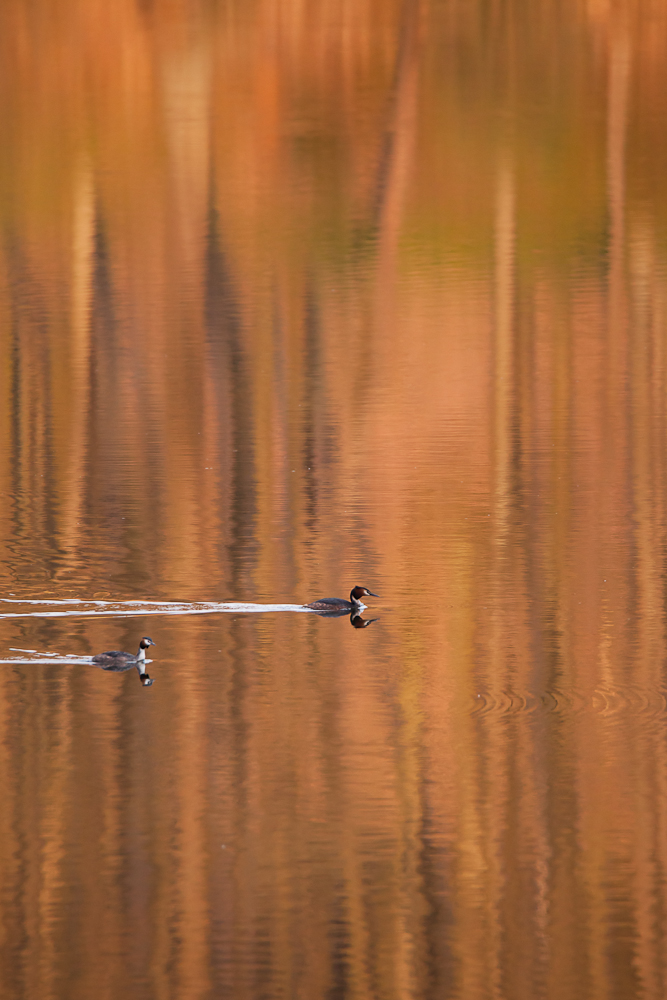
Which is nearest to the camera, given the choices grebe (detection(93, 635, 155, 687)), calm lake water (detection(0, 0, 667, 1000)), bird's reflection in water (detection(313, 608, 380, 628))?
calm lake water (detection(0, 0, 667, 1000))

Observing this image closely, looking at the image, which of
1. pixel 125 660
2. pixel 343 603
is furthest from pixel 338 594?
pixel 125 660

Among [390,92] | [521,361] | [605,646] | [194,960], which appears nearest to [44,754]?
[194,960]

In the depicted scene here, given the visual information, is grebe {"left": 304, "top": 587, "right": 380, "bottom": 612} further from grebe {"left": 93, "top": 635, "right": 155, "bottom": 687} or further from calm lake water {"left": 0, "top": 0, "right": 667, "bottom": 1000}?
grebe {"left": 93, "top": 635, "right": 155, "bottom": 687}

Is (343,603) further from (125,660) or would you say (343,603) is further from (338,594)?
(125,660)

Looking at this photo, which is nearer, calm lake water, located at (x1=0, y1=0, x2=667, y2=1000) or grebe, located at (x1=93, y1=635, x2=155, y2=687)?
calm lake water, located at (x1=0, y1=0, x2=667, y2=1000)

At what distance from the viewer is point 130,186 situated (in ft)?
95.1

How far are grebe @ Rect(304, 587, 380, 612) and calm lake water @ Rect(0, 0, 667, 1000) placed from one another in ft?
0.25

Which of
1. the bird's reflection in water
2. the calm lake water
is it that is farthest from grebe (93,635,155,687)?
the bird's reflection in water

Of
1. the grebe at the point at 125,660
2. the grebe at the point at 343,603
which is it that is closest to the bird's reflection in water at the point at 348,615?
the grebe at the point at 343,603

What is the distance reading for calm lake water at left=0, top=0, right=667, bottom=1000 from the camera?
6.15 metres

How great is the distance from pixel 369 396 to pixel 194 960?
369 inches

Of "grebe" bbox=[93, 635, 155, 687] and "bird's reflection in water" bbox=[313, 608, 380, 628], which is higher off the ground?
"bird's reflection in water" bbox=[313, 608, 380, 628]

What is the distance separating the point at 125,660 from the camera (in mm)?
8266

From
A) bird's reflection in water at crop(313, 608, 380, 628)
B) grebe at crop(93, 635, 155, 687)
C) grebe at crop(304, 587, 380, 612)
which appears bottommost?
grebe at crop(93, 635, 155, 687)
